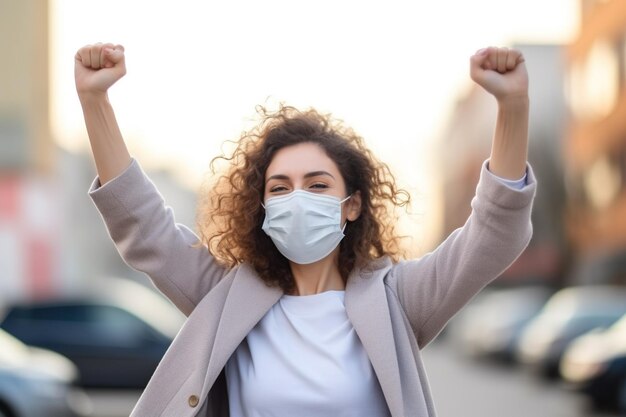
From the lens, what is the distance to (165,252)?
346 cm

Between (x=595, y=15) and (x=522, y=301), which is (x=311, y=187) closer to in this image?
(x=522, y=301)

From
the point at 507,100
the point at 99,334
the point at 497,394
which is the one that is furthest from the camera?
the point at 497,394

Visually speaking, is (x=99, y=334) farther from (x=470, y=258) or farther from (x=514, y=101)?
(x=514, y=101)

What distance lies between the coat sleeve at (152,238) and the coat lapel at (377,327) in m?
0.45

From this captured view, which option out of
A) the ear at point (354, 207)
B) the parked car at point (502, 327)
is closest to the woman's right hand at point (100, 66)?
the ear at point (354, 207)

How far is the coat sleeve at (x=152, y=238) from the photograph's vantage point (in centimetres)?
339

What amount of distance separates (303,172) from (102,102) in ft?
1.95

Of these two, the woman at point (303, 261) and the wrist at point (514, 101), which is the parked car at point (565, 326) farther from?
the wrist at point (514, 101)

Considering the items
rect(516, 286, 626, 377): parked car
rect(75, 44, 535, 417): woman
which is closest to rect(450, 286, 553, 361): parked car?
rect(516, 286, 626, 377): parked car

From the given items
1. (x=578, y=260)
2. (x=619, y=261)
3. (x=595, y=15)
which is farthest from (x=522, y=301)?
(x=578, y=260)

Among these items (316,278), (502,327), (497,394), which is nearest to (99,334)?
(497,394)

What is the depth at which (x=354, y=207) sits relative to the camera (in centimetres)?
368

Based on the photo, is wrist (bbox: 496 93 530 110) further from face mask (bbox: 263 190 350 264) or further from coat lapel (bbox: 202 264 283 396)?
coat lapel (bbox: 202 264 283 396)

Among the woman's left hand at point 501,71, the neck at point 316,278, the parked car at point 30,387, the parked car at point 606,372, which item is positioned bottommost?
the parked car at point 606,372
